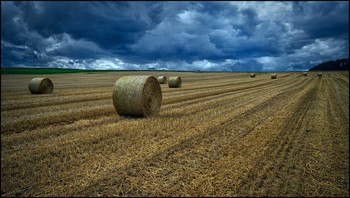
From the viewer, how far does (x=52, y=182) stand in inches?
172

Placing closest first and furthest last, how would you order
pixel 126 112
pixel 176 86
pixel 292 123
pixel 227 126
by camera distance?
pixel 227 126 → pixel 292 123 → pixel 126 112 → pixel 176 86

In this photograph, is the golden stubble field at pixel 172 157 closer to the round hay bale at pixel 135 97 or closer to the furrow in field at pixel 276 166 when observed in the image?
the furrow in field at pixel 276 166

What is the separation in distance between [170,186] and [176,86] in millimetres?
22303

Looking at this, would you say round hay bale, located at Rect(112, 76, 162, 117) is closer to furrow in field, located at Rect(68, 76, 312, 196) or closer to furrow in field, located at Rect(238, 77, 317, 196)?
furrow in field, located at Rect(68, 76, 312, 196)

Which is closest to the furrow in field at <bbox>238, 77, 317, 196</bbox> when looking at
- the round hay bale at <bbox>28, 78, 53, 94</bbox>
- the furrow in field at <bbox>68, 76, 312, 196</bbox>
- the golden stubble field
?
the golden stubble field

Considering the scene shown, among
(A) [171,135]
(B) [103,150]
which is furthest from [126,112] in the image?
(B) [103,150]

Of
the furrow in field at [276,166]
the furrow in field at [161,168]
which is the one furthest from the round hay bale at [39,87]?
the furrow in field at [276,166]

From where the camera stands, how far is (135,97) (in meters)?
9.85

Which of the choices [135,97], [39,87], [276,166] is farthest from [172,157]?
[39,87]

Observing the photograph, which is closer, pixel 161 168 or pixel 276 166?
pixel 161 168

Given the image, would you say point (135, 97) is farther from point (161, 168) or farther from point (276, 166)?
point (276, 166)

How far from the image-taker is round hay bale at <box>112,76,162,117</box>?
32.3 ft

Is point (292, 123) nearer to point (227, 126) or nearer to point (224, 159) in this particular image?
point (227, 126)

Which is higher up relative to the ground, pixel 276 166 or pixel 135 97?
pixel 135 97
